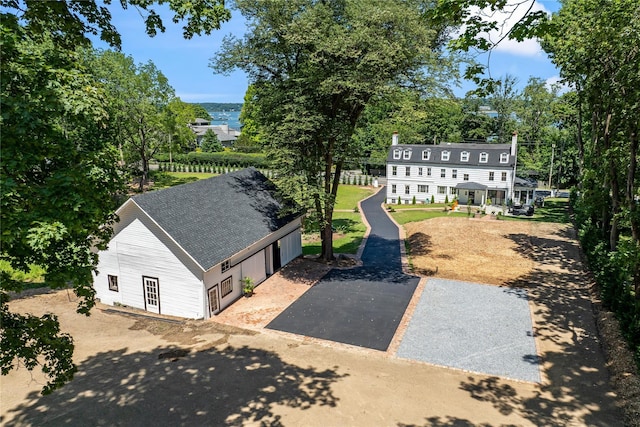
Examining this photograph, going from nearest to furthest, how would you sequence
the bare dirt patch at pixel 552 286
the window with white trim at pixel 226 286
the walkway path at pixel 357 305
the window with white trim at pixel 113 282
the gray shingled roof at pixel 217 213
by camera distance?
the bare dirt patch at pixel 552 286
the walkway path at pixel 357 305
the gray shingled roof at pixel 217 213
the window with white trim at pixel 226 286
the window with white trim at pixel 113 282

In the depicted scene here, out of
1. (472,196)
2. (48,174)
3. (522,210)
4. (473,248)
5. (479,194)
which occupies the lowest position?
(473,248)

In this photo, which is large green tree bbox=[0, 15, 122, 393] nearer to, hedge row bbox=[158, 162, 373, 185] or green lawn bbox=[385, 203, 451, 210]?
green lawn bbox=[385, 203, 451, 210]

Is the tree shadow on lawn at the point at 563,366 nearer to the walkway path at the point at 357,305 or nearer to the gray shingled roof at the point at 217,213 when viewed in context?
the walkway path at the point at 357,305

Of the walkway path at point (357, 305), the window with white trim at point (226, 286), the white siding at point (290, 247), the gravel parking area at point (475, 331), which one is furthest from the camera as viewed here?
the white siding at point (290, 247)

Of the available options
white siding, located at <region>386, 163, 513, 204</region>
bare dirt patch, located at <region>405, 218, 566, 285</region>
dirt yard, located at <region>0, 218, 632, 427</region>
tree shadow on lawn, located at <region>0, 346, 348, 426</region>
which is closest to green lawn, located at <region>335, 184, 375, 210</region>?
white siding, located at <region>386, 163, 513, 204</region>

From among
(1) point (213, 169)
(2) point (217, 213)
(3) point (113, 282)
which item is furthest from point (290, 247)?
(1) point (213, 169)

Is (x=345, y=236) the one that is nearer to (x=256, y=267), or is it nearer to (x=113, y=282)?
(x=256, y=267)

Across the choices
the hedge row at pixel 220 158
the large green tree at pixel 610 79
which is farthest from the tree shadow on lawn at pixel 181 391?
the hedge row at pixel 220 158

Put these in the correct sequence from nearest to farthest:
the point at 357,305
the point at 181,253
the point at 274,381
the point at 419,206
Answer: the point at 274,381 < the point at 181,253 < the point at 357,305 < the point at 419,206
